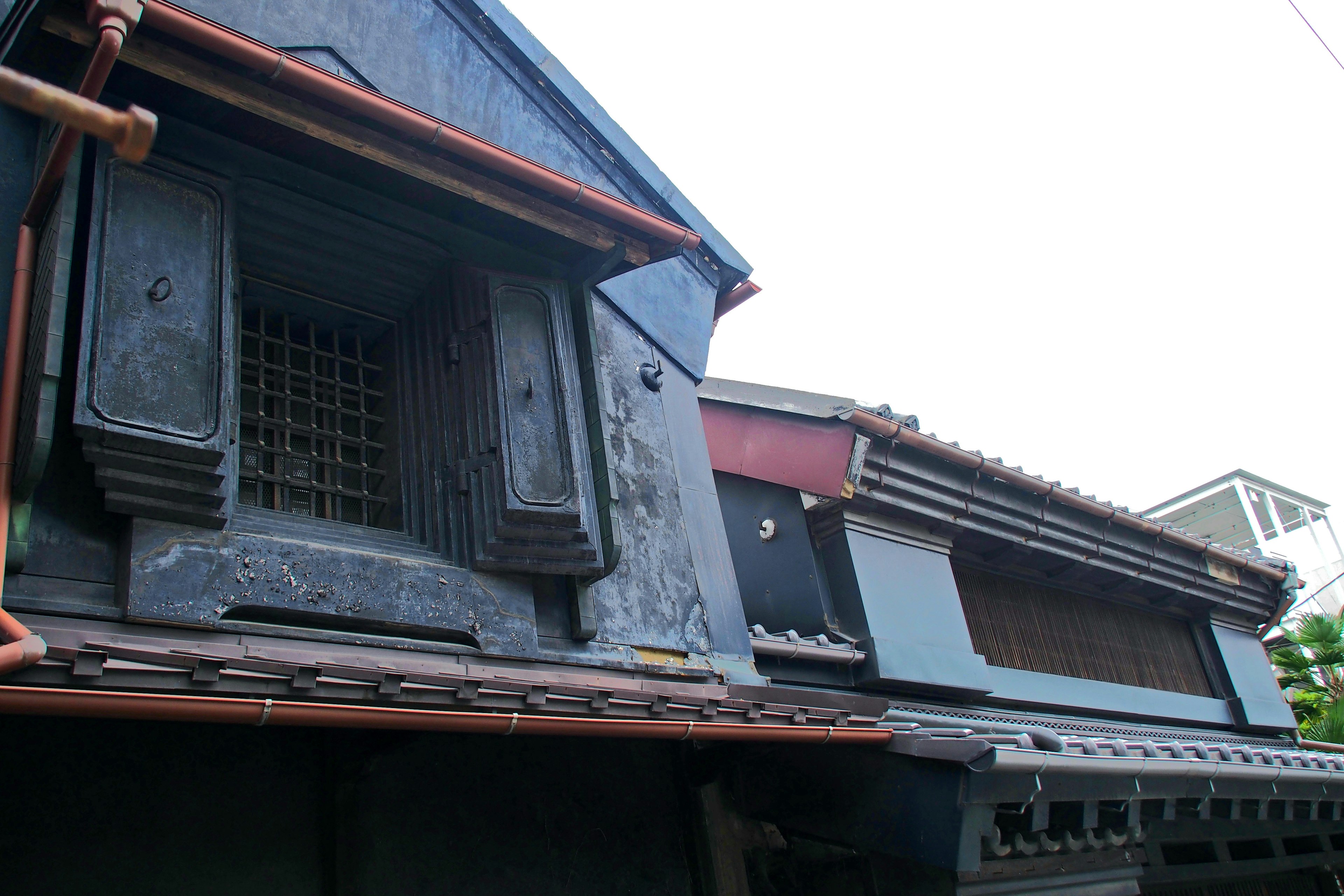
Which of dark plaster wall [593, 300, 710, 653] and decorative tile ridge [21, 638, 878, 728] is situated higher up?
dark plaster wall [593, 300, 710, 653]

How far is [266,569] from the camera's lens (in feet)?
15.5

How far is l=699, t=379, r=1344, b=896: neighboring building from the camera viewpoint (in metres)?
5.77

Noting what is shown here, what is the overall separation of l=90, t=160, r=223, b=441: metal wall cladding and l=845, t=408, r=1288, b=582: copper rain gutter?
5551 millimetres

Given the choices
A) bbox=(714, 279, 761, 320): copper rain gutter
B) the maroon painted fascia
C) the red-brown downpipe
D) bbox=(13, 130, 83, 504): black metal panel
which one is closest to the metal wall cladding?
bbox=(13, 130, 83, 504): black metal panel

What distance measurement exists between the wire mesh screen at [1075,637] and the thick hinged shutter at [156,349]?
7.60m

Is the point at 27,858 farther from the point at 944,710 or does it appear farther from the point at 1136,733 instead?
the point at 1136,733

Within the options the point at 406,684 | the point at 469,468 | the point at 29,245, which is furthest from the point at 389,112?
the point at 406,684

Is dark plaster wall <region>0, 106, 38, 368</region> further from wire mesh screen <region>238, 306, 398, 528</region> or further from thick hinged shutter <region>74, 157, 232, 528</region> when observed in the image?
wire mesh screen <region>238, 306, 398, 528</region>

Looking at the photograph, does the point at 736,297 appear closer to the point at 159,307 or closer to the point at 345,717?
the point at 159,307

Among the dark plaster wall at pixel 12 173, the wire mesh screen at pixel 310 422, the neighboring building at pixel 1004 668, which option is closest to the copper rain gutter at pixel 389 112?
the dark plaster wall at pixel 12 173

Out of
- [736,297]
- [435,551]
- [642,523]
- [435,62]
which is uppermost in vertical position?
[435,62]

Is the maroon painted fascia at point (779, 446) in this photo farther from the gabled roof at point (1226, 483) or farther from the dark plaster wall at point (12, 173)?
the gabled roof at point (1226, 483)

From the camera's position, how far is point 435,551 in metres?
5.84

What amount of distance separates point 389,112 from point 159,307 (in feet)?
5.15
